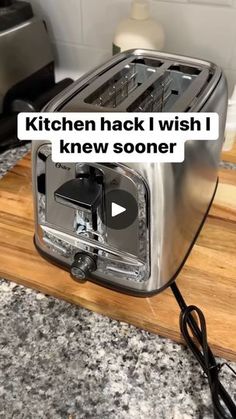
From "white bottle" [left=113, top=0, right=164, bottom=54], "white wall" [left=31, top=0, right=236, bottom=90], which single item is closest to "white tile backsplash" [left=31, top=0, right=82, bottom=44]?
"white wall" [left=31, top=0, right=236, bottom=90]

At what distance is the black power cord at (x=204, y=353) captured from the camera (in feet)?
1.25

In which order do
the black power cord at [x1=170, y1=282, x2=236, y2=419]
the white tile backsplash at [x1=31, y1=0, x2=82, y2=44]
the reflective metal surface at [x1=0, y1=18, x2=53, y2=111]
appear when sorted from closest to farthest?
the black power cord at [x1=170, y1=282, x2=236, y2=419] → the reflective metal surface at [x1=0, y1=18, x2=53, y2=111] → the white tile backsplash at [x1=31, y1=0, x2=82, y2=44]

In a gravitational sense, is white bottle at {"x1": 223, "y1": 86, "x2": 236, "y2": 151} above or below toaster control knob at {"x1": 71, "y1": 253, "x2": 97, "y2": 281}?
above

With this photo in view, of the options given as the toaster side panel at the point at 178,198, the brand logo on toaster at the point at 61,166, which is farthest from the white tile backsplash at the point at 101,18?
the brand logo on toaster at the point at 61,166

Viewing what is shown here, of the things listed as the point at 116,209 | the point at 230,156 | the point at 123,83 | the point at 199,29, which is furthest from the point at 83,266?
the point at 199,29

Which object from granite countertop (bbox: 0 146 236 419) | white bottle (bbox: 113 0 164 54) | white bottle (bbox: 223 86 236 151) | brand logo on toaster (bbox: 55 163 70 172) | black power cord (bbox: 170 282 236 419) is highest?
white bottle (bbox: 113 0 164 54)

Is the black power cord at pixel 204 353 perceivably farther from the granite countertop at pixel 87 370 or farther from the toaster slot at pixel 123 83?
the toaster slot at pixel 123 83

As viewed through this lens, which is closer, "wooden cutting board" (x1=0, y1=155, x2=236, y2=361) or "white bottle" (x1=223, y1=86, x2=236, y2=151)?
"wooden cutting board" (x1=0, y1=155, x2=236, y2=361)

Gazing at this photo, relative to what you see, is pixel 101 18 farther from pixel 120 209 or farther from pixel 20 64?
pixel 120 209

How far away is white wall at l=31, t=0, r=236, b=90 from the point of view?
72cm

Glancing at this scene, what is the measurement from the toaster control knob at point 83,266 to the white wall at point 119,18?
47 cm

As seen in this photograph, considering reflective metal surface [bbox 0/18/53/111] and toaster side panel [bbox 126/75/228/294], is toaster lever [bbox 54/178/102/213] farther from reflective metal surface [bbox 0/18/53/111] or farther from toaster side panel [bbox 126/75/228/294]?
reflective metal surface [bbox 0/18/53/111]

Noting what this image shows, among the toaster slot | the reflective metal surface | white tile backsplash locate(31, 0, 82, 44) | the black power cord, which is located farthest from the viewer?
white tile backsplash locate(31, 0, 82, 44)

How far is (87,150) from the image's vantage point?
1.38 ft
